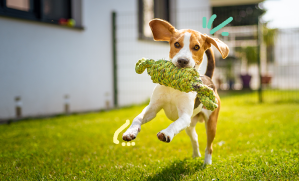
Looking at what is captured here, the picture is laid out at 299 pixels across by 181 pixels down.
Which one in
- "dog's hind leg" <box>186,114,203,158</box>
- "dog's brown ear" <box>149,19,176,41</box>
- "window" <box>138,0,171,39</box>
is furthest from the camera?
"window" <box>138,0,171,39</box>

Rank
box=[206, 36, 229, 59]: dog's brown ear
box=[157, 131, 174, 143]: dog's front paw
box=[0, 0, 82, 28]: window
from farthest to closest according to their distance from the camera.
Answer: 1. box=[0, 0, 82, 28]: window
2. box=[206, 36, 229, 59]: dog's brown ear
3. box=[157, 131, 174, 143]: dog's front paw

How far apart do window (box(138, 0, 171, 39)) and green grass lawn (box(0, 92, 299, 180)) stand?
4.08 metres

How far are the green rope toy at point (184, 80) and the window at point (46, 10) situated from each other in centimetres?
437

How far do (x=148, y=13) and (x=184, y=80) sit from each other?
6.92m

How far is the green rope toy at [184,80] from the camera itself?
1910mm

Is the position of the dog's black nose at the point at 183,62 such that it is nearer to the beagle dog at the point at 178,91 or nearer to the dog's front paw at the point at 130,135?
the beagle dog at the point at 178,91

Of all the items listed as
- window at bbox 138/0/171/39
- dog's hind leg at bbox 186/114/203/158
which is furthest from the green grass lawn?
window at bbox 138/0/171/39

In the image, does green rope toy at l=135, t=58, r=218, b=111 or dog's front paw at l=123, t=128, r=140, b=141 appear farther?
green rope toy at l=135, t=58, r=218, b=111

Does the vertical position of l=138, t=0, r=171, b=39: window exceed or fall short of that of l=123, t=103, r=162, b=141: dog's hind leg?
it exceeds it

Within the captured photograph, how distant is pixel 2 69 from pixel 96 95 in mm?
2383

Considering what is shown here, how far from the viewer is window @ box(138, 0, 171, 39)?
26.7 feet

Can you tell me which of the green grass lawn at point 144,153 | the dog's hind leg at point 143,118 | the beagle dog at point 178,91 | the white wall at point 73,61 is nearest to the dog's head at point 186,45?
the beagle dog at point 178,91

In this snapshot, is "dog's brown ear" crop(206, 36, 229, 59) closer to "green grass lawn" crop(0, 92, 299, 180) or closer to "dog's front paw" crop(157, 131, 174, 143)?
"dog's front paw" crop(157, 131, 174, 143)

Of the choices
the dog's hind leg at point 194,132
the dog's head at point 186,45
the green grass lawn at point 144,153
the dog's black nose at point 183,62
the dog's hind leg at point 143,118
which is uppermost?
the dog's head at point 186,45
